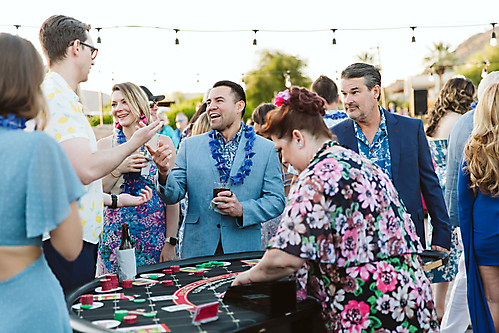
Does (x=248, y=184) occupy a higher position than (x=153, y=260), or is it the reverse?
(x=248, y=184)

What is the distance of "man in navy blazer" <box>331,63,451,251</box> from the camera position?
11.3 ft

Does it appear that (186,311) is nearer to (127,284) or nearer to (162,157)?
(127,284)

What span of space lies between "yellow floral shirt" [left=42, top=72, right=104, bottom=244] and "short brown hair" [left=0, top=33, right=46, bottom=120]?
79cm

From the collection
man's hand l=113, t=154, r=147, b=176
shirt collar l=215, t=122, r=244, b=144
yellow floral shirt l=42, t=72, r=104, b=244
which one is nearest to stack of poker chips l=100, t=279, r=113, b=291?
yellow floral shirt l=42, t=72, r=104, b=244

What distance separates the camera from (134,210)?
3.85 m

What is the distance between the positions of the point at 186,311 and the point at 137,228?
1.95 metres

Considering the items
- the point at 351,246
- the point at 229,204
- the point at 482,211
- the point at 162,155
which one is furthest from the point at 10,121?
the point at 482,211

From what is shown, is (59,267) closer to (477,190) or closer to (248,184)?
(248,184)

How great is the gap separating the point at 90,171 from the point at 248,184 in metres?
1.49

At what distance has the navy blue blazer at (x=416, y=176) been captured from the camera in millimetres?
3428

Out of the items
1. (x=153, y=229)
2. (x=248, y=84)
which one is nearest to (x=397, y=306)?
(x=153, y=229)

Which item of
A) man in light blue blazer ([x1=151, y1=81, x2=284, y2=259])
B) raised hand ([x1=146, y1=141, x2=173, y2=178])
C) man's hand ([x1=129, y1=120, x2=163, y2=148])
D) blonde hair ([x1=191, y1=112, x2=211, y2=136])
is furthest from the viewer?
blonde hair ([x1=191, y1=112, x2=211, y2=136])

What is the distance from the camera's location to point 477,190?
3258mm

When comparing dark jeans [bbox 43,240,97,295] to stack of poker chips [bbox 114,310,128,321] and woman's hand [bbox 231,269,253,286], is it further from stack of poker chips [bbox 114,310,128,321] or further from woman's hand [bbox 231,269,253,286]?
woman's hand [bbox 231,269,253,286]
